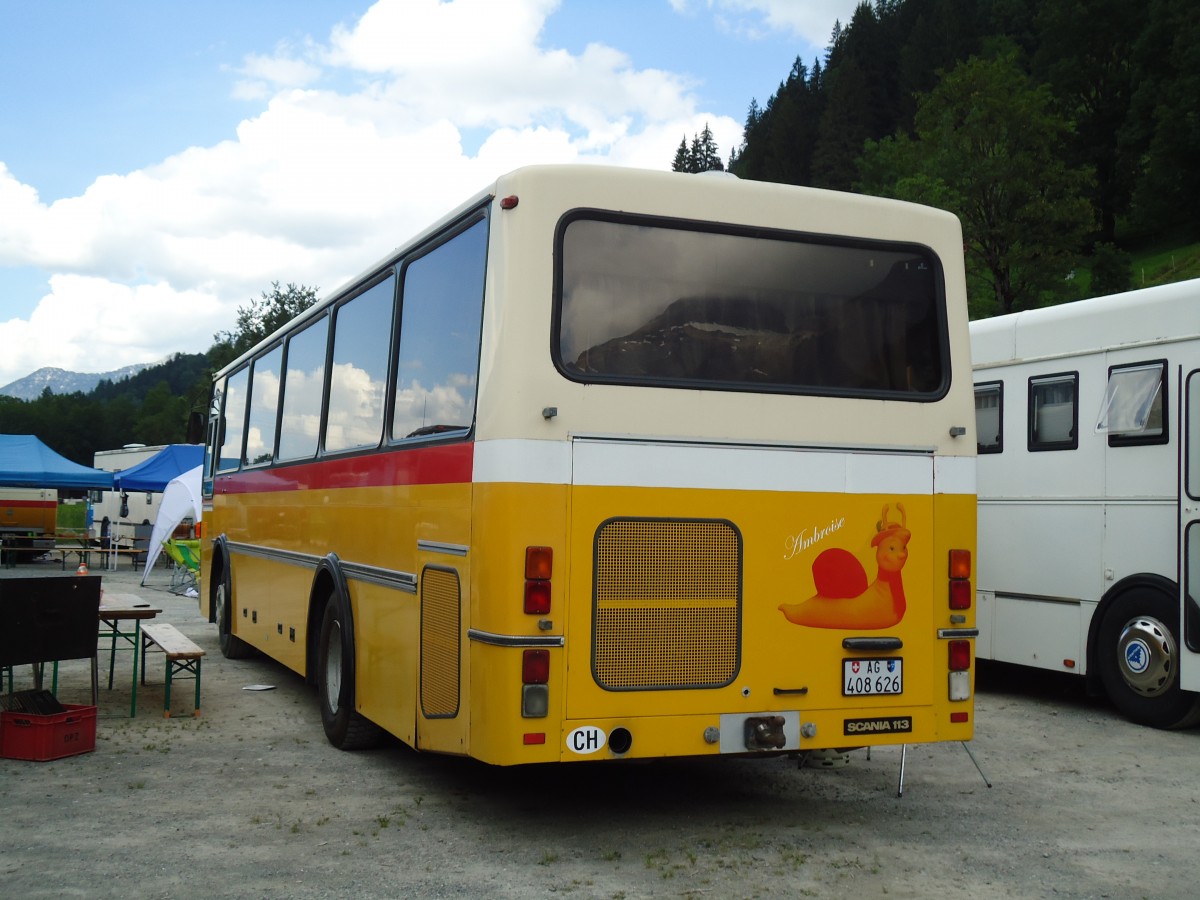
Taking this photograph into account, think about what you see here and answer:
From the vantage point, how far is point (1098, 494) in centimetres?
1025

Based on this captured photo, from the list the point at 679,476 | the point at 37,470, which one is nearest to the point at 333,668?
the point at 679,476

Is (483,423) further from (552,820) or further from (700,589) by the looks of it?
(552,820)

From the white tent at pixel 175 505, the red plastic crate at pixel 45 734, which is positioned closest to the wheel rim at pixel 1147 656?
the red plastic crate at pixel 45 734

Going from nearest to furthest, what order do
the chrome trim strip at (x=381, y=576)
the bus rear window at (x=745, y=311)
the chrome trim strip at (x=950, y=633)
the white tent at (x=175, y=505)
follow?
1. the bus rear window at (x=745, y=311)
2. the chrome trim strip at (x=950, y=633)
3. the chrome trim strip at (x=381, y=576)
4. the white tent at (x=175, y=505)

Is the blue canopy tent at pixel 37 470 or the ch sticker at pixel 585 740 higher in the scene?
the blue canopy tent at pixel 37 470

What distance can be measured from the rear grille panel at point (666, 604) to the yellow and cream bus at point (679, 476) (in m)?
0.01

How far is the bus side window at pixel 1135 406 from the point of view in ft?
31.9

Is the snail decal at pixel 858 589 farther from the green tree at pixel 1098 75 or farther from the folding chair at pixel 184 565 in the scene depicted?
the green tree at pixel 1098 75

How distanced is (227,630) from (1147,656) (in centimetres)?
910

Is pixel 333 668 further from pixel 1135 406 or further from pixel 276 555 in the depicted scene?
pixel 1135 406

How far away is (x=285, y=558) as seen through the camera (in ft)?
34.0

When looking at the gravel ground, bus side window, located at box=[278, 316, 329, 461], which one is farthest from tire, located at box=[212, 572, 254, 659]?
the gravel ground

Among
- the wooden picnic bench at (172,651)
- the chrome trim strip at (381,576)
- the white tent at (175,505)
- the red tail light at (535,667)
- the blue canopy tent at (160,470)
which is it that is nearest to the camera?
the red tail light at (535,667)

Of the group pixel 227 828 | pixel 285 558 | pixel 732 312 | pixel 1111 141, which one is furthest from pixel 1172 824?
pixel 1111 141
